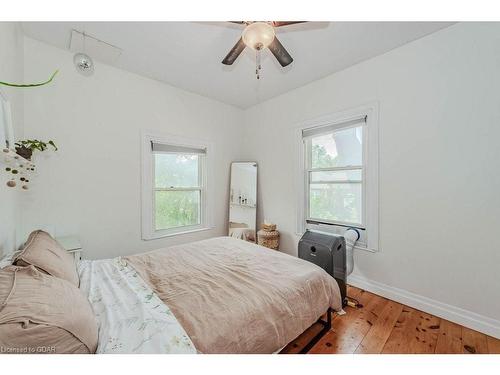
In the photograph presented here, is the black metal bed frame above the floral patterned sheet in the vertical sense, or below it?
below

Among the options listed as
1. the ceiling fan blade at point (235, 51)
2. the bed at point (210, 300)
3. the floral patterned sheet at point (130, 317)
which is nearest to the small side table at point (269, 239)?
the bed at point (210, 300)

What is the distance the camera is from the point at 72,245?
1920 millimetres

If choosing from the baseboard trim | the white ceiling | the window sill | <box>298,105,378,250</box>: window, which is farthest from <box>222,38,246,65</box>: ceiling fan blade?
the baseboard trim

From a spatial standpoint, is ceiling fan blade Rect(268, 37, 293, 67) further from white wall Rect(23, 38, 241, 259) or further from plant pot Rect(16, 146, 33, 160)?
plant pot Rect(16, 146, 33, 160)

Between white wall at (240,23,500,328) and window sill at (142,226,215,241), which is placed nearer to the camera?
white wall at (240,23,500,328)

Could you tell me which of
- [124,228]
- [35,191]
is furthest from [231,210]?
[35,191]

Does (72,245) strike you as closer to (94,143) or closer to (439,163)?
(94,143)

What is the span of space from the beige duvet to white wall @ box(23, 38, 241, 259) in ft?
3.05

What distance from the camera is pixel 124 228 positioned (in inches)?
100

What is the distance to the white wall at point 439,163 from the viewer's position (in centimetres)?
167

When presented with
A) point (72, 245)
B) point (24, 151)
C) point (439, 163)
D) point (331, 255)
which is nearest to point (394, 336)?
point (331, 255)

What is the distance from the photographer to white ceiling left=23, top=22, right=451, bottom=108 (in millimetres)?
1864

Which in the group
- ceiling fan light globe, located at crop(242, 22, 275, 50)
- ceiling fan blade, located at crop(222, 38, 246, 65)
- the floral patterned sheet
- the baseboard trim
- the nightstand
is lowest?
the baseboard trim

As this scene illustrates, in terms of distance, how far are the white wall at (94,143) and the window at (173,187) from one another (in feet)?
A: 0.39
